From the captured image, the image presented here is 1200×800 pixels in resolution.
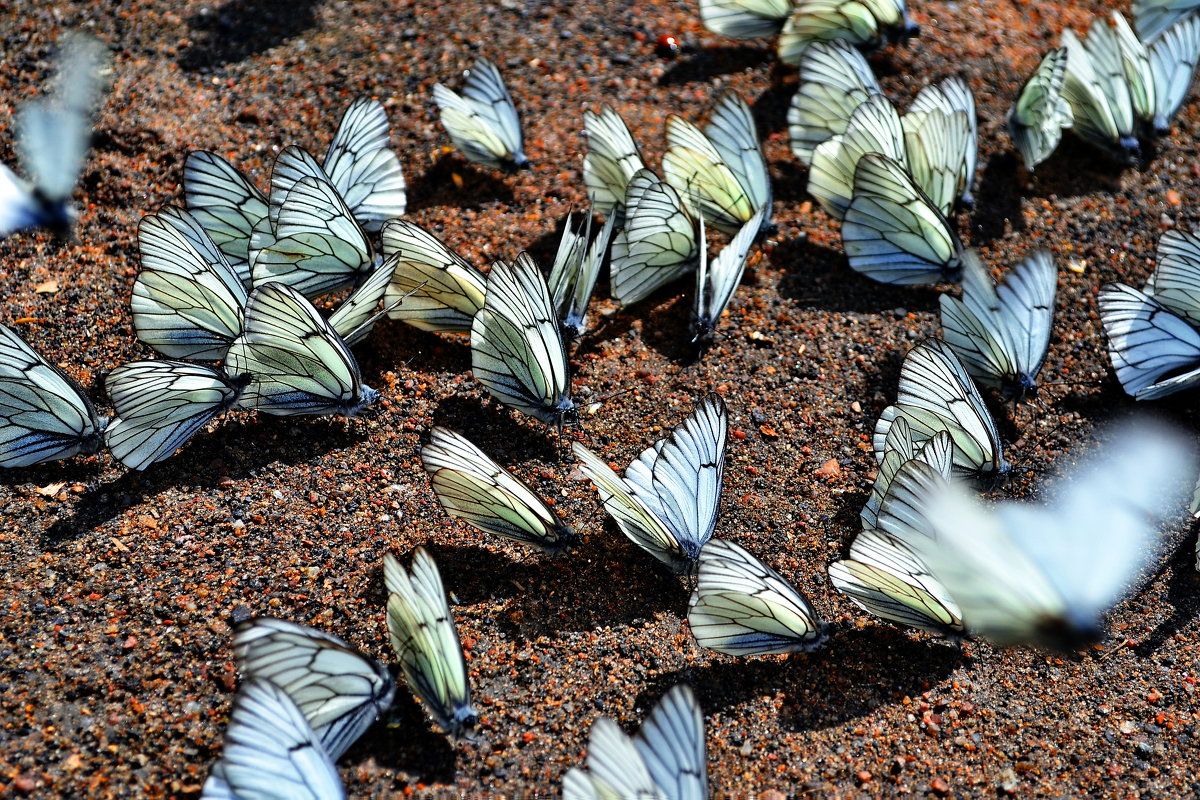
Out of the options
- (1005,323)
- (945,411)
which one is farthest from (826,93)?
(945,411)

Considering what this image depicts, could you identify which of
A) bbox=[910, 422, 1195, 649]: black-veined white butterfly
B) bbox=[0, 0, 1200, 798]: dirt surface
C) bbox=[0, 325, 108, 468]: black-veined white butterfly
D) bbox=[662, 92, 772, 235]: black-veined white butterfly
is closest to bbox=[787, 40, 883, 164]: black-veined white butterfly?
bbox=[0, 0, 1200, 798]: dirt surface

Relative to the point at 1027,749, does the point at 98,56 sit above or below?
above

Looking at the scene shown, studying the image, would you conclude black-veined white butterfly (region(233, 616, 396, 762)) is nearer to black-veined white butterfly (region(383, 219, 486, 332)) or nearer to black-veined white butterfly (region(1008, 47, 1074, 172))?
black-veined white butterfly (region(383, 219, 486, 332))

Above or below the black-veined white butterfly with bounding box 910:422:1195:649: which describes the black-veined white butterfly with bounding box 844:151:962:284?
above

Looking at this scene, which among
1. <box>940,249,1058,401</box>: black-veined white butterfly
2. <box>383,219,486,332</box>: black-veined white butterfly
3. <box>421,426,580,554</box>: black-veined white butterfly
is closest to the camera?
<box>421,426,580,554</box>: black-veined white butterfly

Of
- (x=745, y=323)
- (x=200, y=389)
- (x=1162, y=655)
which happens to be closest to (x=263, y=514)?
(x=200, y=389)

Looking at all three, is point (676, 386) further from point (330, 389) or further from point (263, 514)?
point (263, 514)
